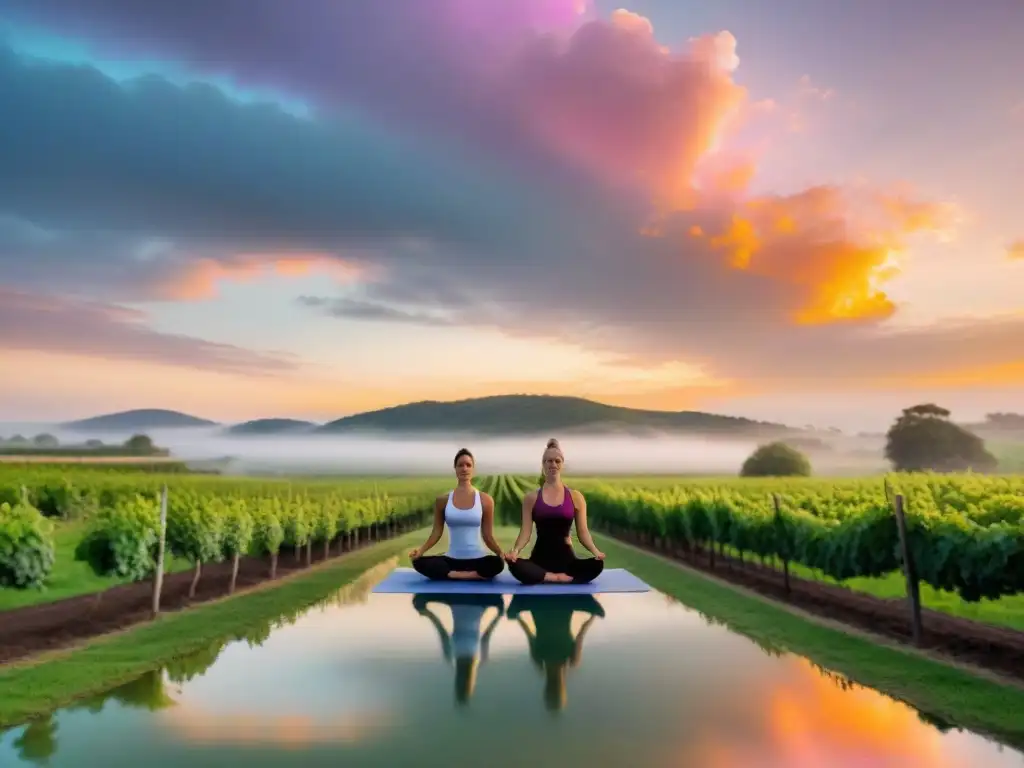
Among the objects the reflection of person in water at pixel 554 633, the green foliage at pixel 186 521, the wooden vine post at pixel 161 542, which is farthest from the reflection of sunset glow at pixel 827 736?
the green foliage at pixel 186 521

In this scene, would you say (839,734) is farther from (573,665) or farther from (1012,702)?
(1012,702)

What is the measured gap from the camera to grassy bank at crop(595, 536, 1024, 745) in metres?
6.56

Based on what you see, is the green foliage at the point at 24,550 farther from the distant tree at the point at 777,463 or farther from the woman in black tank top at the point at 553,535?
the distant tree at the point at 777,463

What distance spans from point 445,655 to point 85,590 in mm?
12857

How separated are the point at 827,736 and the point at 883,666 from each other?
378cm

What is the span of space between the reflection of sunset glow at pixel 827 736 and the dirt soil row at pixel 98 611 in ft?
29.0

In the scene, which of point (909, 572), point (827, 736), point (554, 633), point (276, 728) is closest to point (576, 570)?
point (554, 633)

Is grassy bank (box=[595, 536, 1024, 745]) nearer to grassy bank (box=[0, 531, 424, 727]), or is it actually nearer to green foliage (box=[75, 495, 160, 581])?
grassy bank (box=[0, 531, 424, 727])

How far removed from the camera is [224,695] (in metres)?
6.36

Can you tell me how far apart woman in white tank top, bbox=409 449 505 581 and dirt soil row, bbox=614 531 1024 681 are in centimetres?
589

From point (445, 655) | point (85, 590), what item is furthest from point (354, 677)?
point (85, 590)

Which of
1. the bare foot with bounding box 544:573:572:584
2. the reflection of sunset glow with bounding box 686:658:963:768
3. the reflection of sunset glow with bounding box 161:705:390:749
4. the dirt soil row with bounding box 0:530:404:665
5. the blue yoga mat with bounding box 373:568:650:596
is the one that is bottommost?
the dirt soil row with bounding box 0:530:404:665

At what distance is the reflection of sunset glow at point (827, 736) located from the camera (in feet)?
16.2

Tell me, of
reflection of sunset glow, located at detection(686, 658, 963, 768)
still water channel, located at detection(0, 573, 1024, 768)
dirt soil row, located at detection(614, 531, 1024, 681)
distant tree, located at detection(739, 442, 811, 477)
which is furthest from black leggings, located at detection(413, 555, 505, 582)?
distant tree, located at detection(739, 442, 811, 477)
